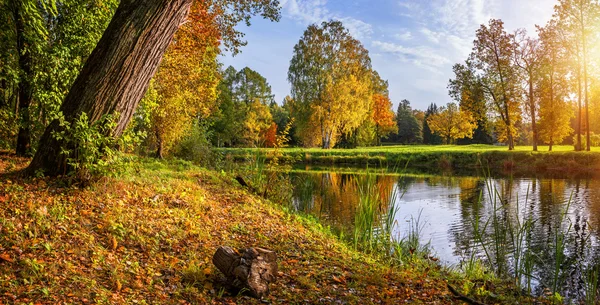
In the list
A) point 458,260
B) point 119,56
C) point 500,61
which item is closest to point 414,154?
point 500,61

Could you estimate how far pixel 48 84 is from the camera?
7.16 metres

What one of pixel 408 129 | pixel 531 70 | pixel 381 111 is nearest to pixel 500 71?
pixel 531 70

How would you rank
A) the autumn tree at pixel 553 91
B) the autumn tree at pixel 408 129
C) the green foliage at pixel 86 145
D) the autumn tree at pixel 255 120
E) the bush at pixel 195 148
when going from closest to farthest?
the green foliage at pixel 86 145 → the bush at pixel 195 148 → the autumn tree at pixel 553 91 → the autumn tree at pixel 255 120 → the autumn tree at pixel 408 129

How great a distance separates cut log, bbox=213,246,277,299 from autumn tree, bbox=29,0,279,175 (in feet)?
7.53

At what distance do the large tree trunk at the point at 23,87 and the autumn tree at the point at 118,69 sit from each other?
9.26 feet

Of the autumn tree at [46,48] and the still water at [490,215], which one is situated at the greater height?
the autumn tree at [46,48]

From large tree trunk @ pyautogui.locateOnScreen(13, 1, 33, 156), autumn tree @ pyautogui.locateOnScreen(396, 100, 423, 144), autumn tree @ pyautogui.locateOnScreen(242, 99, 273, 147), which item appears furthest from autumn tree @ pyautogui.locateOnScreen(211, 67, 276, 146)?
large tree trunk @ pyautogui.locateOnScreen(13, 1, 33, 156)

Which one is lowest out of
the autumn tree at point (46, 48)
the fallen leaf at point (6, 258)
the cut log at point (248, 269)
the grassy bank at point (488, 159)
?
the cut log at point (248, 269)

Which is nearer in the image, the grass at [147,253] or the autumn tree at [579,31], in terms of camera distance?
the grass at [147,253]

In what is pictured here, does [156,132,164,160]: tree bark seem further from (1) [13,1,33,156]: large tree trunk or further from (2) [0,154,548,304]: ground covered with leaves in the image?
(2) [0,154,548,304]: ground covered with leaves

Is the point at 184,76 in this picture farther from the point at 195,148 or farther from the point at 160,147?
the point at 195,148

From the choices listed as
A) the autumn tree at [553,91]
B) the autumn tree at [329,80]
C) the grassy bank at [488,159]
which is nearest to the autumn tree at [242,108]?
the autumn tree at [329,80]

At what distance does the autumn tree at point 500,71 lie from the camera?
2889 cm

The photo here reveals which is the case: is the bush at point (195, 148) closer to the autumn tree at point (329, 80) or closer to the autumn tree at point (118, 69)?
the autumn tree at point (118, 69)
